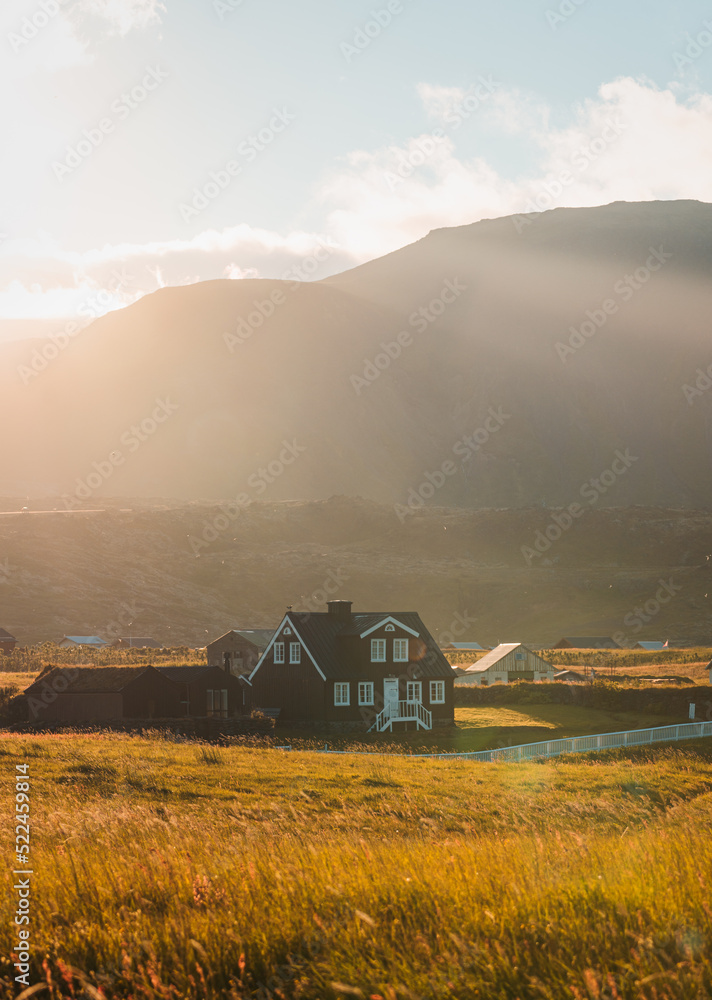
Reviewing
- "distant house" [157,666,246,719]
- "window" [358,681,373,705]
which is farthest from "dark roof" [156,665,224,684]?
"window" [358,681,373,705]

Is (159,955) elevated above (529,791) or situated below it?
above

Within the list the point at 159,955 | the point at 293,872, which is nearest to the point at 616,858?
the point at 293,872

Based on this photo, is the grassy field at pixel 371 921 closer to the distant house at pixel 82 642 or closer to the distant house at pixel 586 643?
the distant house at pixel 82 642

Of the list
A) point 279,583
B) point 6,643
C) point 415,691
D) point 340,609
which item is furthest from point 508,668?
point 279,583

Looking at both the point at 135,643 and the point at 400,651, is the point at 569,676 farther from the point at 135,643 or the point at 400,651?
the point at 135,643

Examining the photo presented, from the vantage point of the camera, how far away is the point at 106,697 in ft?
144

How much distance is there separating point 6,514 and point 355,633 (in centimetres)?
14568

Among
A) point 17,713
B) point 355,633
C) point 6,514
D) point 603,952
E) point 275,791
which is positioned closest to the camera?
A: point 603,952

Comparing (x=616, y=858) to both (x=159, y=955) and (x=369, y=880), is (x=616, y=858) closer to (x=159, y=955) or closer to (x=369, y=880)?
(x=369, y=880)

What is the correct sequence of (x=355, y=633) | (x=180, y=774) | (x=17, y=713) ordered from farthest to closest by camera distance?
(x=355, y=633) → (x=17, y=713) → (x=180, y=774)

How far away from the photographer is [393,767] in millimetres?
28000

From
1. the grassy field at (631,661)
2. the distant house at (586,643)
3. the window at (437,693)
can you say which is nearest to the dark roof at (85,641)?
the grassy field at (631,661)

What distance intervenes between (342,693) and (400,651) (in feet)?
15.0

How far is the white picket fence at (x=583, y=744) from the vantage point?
32.7 m
